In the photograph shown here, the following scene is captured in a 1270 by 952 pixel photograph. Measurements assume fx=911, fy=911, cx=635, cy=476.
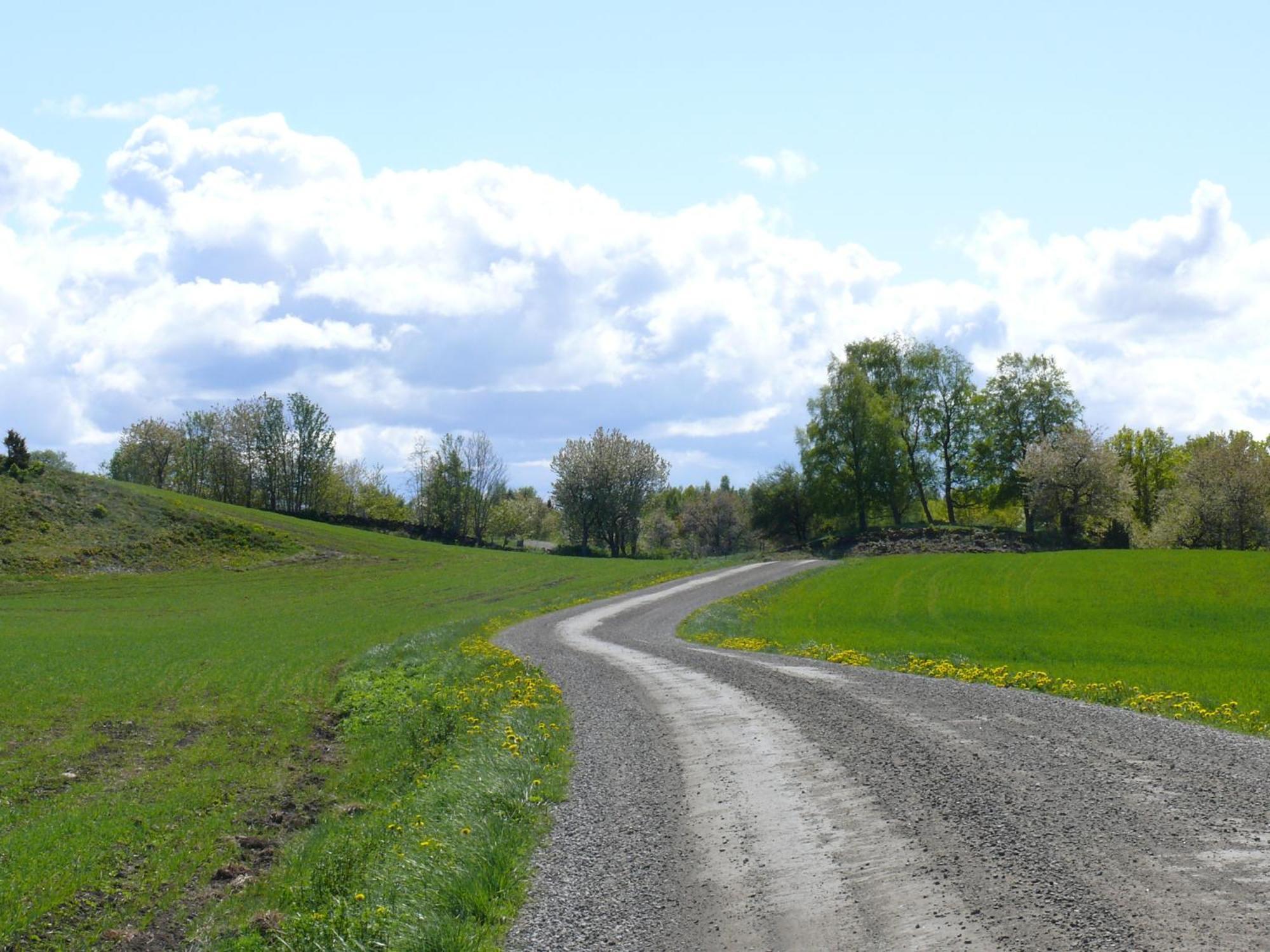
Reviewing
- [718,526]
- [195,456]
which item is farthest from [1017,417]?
[195,456]

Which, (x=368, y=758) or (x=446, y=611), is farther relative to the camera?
(x=446, y=611)

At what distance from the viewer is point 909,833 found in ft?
27.7

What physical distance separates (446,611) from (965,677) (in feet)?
109

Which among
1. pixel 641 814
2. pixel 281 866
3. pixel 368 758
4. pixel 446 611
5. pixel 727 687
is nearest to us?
pixel 641 814

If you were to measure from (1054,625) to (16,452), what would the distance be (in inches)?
2762

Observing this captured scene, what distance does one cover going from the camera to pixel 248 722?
1906cm

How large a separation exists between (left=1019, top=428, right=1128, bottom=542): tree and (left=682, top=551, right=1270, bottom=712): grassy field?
1558 centimetres

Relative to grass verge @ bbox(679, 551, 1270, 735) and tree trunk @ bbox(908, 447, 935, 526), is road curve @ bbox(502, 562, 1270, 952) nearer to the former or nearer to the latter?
grass verge @ bbox(679, 551, 1270, 735)

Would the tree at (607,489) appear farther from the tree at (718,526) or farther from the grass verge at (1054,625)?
the grass verge at (1054,625)

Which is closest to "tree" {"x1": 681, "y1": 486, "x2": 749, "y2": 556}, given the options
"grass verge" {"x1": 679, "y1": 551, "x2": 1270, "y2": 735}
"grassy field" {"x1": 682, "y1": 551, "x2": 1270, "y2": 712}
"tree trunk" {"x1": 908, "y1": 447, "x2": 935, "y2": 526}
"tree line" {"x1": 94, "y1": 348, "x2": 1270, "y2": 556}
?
"tree line" {"x1": 94, "y1": 348, "x2": 1270, "y2": 556}

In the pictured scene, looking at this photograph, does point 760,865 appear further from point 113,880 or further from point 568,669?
point 568,669

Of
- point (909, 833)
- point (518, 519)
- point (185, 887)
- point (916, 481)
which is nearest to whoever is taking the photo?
point (909, 833)

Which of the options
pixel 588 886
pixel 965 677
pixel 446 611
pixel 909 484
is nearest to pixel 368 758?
pixel 588 886

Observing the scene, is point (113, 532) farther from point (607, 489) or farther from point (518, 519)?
point (518, 519)
